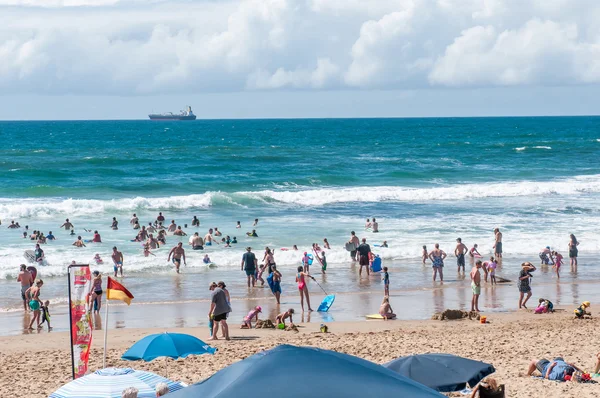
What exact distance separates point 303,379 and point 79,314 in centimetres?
528

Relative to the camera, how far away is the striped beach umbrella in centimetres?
815

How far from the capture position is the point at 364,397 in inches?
220

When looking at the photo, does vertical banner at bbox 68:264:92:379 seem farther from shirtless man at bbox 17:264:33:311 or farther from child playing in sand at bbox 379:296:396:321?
shirtless man at bbox 17:264:33:311

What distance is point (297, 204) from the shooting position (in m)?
37.8

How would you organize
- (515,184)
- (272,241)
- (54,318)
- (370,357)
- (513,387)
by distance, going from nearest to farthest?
(513,387) → (370,357) → (54,318) → (272,241) → (515,184)

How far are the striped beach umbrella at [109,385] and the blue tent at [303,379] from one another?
2289mm

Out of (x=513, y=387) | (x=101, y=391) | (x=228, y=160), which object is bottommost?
(x=513, y=387)

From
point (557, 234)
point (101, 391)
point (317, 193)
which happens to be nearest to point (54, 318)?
point (101, 391)

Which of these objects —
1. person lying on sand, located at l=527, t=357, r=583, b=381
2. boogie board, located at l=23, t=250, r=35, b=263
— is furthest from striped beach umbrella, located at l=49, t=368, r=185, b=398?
boogie board, located at l=23, t=250, r=35, b=263

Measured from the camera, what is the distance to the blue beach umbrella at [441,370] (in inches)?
345

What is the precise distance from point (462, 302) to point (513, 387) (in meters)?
7.99

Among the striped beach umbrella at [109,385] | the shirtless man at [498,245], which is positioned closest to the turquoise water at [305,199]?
the shirtless man at [498,245]

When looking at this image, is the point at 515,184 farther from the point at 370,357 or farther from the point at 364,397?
the point at 364,397

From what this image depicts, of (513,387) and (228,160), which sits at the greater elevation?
(228,160)
